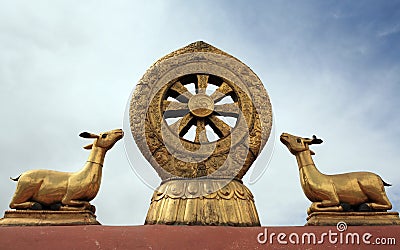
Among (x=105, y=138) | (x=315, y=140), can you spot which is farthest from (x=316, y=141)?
(x=105, y=138)

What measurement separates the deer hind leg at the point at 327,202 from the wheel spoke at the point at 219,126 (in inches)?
58.3

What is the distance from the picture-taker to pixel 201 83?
18.2 feet

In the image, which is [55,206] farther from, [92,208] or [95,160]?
[95,160]

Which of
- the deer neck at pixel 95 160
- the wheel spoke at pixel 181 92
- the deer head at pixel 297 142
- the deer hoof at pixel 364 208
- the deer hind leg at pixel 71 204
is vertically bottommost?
the deer hind leg at pixel 71 204

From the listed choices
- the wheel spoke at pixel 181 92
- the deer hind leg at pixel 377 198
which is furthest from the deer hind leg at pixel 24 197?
the deer hind leg at pixel 377 198

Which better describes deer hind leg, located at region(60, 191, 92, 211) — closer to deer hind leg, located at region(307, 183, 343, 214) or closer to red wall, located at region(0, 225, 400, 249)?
red wall, located at region(0, 225, 400, 249)

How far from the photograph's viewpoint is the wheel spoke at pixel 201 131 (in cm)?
524

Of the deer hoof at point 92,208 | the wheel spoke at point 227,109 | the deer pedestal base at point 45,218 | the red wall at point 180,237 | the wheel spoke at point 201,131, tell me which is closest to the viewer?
the red wall at point 180,237

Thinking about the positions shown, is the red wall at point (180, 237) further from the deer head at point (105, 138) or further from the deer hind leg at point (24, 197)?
the deer head at point (105, 138)

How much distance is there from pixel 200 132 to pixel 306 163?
4.91 feet

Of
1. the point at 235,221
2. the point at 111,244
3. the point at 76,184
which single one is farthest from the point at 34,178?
the point at 235,221

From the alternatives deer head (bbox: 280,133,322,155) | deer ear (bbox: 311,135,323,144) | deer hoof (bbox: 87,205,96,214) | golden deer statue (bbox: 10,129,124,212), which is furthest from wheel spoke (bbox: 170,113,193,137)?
deer ear (bbox: 311,135,323,144)

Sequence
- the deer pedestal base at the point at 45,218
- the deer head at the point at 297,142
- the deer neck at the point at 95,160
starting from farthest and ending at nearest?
1. the deer head at the point at 297,142
2. the deer neck at the point at 95,160
3. the deer pedestal base at the point at 45,218

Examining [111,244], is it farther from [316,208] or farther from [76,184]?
[316,208]
